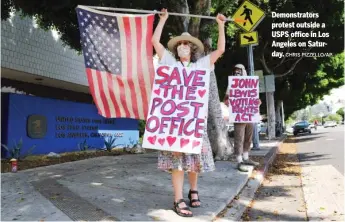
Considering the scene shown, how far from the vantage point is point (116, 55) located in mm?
5129

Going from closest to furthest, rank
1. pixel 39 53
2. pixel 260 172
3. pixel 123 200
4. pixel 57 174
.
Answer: pixel 123 200 < pixel 57 174 < pixel 260 172 < pixel 39 53

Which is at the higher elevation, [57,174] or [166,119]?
[166,119]

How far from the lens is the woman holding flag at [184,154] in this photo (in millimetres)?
4758

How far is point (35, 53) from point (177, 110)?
10.5 m

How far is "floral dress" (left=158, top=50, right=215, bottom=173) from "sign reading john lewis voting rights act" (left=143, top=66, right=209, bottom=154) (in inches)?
4.6

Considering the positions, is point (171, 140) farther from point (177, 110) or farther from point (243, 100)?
point (243, 100)

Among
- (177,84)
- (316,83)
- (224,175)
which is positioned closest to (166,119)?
(177,84)

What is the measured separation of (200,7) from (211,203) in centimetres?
628

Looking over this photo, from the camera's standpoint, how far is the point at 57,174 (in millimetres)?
7492

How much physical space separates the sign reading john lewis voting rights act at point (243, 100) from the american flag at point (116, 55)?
12.3 feet

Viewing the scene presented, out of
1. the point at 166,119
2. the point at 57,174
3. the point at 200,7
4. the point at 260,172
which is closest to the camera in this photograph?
the point at 166,119

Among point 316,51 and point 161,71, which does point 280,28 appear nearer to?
point 316,51

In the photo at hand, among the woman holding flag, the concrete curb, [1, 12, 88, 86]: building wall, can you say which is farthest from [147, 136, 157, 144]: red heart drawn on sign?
[1, 12, 88, 86]: building wall

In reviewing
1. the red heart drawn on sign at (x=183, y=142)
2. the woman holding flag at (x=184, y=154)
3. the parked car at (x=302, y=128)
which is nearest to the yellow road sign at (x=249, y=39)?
the woman holding flag at (x=184, y=154)
